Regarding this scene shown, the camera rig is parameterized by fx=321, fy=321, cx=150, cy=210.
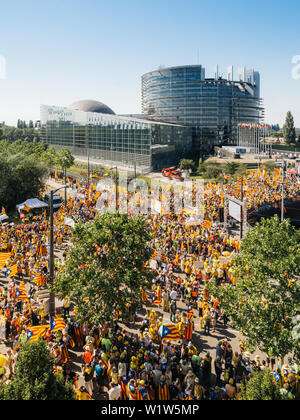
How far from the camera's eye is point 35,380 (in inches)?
276

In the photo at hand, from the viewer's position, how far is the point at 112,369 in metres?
10.8

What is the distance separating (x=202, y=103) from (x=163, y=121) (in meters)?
15.9

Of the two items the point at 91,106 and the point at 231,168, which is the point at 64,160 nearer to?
the point at 231,168

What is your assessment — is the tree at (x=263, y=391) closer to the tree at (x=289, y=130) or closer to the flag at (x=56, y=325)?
the flag at (x=56, y=325)

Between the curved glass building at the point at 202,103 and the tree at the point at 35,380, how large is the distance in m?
103

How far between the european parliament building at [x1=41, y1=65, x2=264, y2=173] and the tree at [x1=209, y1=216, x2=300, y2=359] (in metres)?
55.2

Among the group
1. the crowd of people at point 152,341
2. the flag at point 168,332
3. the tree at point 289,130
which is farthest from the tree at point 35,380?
the tree at point 289,130

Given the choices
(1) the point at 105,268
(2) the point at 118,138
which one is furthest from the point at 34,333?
(2) the point at 118,138

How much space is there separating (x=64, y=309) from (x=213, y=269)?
9.01 meters

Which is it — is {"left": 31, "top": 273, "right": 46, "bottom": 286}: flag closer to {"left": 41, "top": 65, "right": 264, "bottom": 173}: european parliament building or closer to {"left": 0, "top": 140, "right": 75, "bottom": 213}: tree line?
{"left": 0, "top": 140, "right": 75, "bottom": 213}: tree line

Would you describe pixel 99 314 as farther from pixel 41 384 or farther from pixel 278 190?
pixel 278 190
